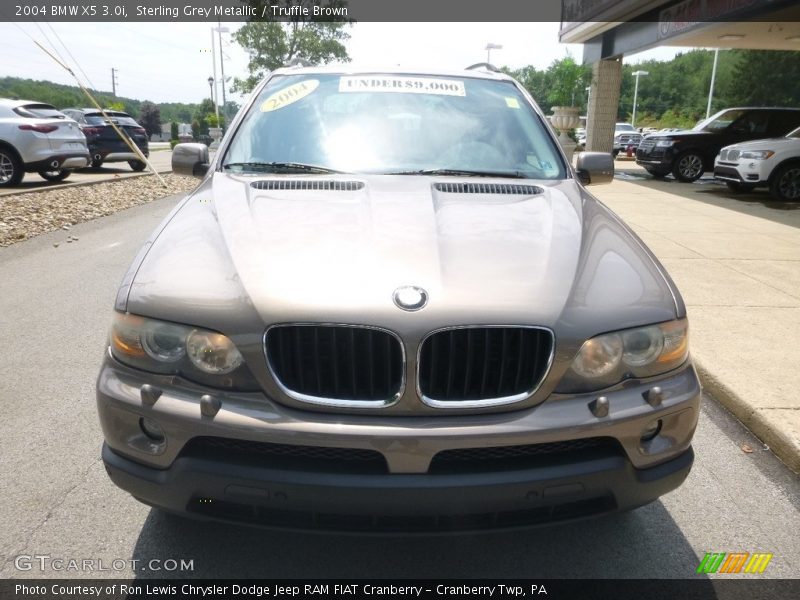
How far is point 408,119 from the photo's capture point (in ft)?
10.7

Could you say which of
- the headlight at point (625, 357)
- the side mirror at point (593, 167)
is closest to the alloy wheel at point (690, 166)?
the side mirror at point (593, 167)

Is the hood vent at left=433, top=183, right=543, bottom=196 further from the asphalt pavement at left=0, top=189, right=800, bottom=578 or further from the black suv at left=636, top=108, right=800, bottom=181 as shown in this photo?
the black suv at left=636, top=108, right=800, bottom=181

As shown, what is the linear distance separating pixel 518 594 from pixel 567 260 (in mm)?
1096

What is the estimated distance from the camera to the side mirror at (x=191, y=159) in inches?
144

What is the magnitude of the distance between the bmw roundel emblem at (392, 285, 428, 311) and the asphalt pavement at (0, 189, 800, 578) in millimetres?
662

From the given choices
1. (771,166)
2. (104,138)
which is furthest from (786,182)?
(104,138)

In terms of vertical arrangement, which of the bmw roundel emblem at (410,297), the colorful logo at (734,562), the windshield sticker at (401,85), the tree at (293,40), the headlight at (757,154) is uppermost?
the tree at (293,40)

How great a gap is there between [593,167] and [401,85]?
1181 mm

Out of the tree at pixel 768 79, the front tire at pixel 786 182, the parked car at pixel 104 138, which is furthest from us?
the tree at pixel 768 79

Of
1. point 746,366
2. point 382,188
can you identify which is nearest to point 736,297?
point 746,366

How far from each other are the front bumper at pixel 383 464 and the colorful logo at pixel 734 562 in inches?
22.7

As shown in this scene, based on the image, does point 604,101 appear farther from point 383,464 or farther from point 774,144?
point 383,464

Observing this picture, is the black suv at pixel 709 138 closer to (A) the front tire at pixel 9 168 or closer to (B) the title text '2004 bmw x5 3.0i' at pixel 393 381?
(A) the front tire at pixel 9 168

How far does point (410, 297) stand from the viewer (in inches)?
73.0
